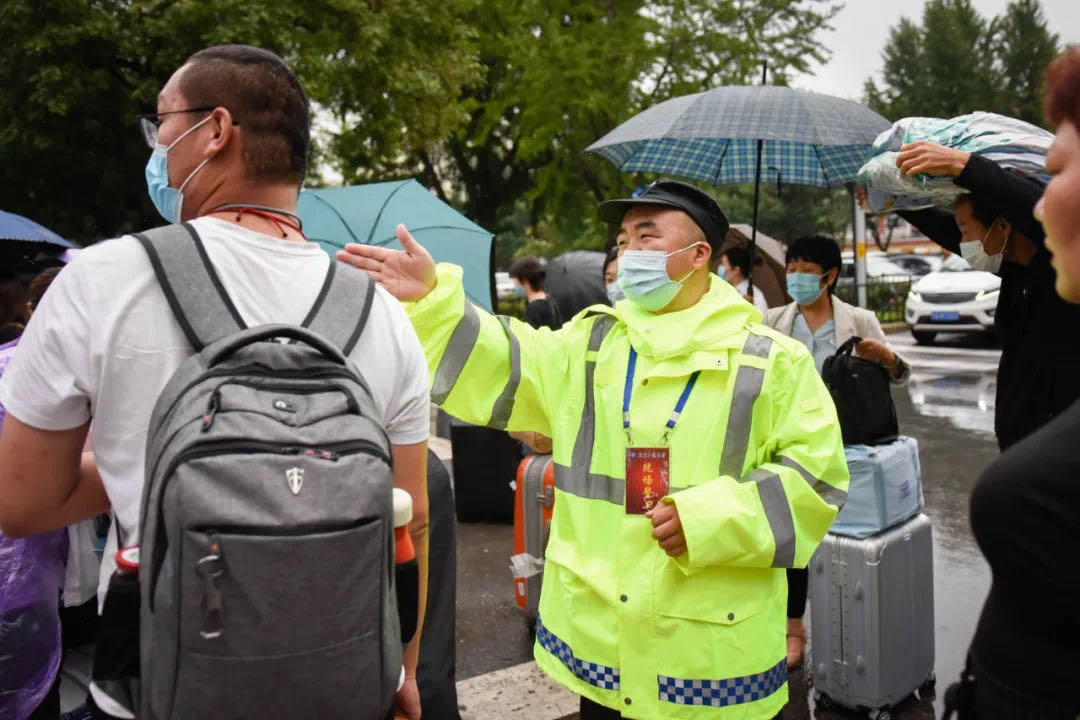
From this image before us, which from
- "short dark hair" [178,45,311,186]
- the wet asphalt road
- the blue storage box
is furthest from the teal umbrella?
"short dark hair" [178,45,311,186]

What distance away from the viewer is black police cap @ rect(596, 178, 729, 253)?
2.73 meters

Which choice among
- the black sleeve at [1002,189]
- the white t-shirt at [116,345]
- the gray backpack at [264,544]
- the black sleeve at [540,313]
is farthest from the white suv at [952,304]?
the gray backpack at [264,544]

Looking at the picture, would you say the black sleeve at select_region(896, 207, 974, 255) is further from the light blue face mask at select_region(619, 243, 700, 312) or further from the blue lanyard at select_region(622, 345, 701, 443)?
the blue lanyard at select_region(622, 345, 701, 443)

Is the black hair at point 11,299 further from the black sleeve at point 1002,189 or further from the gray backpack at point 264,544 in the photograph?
the black sleeve at point 1002,189

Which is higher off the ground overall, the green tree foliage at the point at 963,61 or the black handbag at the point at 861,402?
the green tree foliage at the point at 963,61

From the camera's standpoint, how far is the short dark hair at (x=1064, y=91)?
52.7 inches

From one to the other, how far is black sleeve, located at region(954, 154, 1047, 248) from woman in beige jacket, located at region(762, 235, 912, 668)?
1765mm

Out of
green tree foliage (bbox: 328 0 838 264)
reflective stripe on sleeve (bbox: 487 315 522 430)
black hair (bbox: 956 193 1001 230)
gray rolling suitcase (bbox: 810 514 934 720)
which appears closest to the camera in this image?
reflective stripe on sleeve (bbox: 487 315 522 430)

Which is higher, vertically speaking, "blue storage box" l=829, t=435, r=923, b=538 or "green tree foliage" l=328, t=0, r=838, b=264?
"green tree foliage" l=328, t=0, r=838, b=264

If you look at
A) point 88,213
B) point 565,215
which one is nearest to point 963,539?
point 88,213

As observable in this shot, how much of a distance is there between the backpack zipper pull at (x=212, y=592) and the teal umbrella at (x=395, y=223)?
411cm

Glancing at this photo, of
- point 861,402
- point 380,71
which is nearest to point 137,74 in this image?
point 380,71

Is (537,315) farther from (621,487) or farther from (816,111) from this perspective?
(621,487)

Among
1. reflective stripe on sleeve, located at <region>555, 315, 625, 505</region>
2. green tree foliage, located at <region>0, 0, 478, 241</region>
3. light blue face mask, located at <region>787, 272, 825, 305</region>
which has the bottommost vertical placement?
reflective stripe on sleeve, located at <region>555, 315, 625, 505</region>
